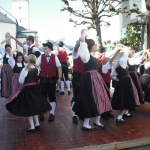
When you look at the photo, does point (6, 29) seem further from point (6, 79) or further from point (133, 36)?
point (6, 79)

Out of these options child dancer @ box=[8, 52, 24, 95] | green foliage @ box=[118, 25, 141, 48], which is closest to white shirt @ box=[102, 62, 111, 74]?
child dancer @ box=[8, 52, 24, 95]

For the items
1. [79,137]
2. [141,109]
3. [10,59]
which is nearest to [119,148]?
[79,137]

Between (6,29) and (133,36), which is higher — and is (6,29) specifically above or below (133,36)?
above

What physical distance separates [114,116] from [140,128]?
99 cm

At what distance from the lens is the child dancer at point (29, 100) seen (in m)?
4.33

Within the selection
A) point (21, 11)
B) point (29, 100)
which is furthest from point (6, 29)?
point (29, 100)

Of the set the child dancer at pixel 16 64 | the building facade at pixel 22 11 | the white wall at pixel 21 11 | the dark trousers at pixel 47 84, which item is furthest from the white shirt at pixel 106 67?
the white wall at pixel 21 11

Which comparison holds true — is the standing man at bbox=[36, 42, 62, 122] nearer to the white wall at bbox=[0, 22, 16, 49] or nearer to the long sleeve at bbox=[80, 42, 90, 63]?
the long sleeve at bbox=[80, 42, 90, 63]

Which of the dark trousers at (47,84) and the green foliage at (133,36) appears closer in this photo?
the dark trousers at (47,84)

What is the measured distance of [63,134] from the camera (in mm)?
4352

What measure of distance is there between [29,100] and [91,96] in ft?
3.27

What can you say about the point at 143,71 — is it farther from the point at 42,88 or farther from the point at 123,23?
the point at 123,23

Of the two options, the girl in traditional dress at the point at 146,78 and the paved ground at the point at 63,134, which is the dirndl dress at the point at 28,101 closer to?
the paved ground at the point at 63,134

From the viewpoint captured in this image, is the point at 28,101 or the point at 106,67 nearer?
the point at 28,101
